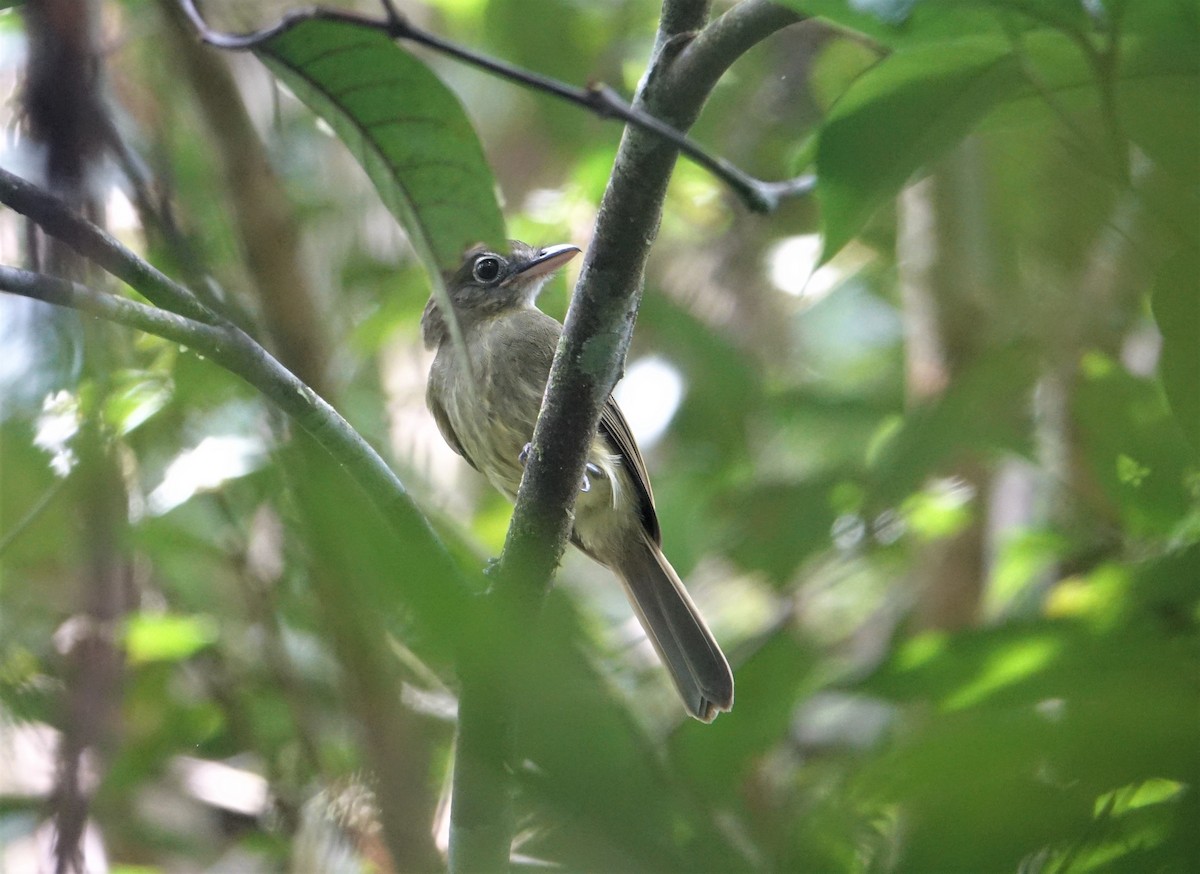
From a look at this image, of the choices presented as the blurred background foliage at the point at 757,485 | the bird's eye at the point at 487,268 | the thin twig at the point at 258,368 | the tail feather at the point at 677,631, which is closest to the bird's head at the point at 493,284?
the bird's eye at the point at 487,268

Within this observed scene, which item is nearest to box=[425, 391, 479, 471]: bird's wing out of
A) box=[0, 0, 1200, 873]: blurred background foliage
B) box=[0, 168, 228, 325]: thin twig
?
box=[0, 0, 1200, 873]: blurred background foliage

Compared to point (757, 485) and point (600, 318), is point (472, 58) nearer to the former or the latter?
point (600, 318)

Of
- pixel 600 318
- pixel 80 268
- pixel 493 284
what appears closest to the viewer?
pixel 80 268

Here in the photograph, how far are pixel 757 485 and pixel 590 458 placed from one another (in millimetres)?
483

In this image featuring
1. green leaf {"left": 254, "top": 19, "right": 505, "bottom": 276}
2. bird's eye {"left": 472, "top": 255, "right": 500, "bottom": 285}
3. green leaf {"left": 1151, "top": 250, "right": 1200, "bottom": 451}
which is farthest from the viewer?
bird's eye {"left": 472, "top": 255, "right": 500, "bottom": 285}

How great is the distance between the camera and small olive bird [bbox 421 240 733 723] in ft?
11.5

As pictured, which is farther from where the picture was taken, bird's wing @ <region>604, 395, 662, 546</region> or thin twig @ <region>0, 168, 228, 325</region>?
bird's wing @ <region>604, 395, 662, 546</region>

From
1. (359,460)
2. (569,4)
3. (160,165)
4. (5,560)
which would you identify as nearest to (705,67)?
(359,460)

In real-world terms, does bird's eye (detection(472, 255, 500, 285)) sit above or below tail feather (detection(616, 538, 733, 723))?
above

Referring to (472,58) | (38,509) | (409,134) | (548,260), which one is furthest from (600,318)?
(548,260)

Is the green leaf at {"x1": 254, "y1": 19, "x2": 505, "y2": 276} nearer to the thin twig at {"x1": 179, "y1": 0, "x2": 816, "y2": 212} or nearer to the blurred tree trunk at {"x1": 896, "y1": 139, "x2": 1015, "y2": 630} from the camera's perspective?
the thin twig at {"x1": 179, "y1": 0, "x2": 816, "y2": 212}

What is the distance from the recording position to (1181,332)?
1064 mm

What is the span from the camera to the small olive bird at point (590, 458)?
11.5 ft

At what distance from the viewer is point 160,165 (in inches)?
97.6
